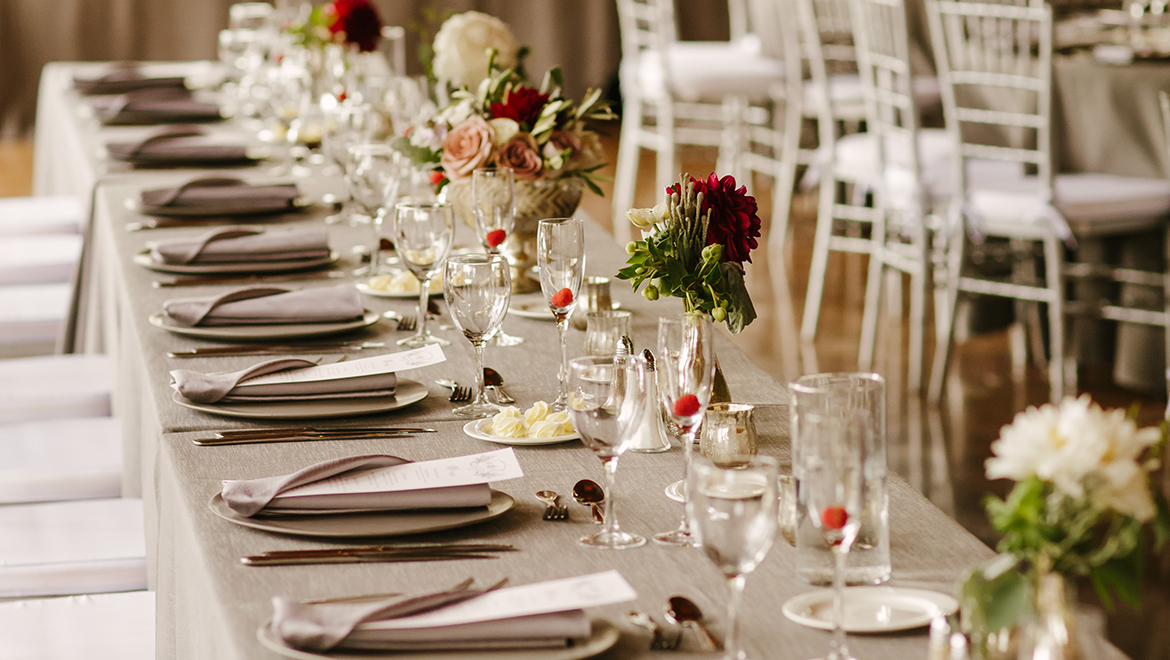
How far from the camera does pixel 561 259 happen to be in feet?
4.93

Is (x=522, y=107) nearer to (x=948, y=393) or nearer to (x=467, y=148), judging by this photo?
(x=467, y=148)

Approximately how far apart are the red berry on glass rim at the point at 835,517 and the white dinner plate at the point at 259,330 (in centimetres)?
96

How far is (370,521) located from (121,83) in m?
3.07

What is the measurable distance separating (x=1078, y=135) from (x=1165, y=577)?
1.52 meters

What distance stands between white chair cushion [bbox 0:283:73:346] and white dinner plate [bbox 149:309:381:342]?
129 cm

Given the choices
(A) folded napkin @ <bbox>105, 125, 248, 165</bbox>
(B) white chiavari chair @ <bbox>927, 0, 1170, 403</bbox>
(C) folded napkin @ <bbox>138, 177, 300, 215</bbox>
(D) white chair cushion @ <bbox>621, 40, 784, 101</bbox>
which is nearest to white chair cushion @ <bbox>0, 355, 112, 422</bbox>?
(C) folded napkin @ <bbox>138, 177, 300, 215</bbox>

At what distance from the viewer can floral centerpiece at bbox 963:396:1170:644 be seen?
2.32 feet

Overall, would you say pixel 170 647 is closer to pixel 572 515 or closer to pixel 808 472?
pixel 572 515

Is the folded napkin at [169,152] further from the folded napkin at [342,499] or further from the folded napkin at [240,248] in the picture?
the folded napkin at [342,499]

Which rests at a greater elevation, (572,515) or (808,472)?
(808,472)

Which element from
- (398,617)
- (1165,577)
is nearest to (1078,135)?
(1165,577)

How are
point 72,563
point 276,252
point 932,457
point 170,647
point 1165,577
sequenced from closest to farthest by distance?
point 170,647
point 72,563
point 276,252
point 1165,577
point 932,457

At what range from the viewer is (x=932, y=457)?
325cm

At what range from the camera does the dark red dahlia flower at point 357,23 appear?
317 centimetres
